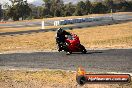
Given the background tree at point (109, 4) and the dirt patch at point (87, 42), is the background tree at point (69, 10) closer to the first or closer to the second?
the background tree at point (109, 4)

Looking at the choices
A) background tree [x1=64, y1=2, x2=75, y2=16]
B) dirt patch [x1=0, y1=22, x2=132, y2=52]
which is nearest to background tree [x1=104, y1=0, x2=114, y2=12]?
background tree [x1=64, y1=2, x2=75, y2=16]

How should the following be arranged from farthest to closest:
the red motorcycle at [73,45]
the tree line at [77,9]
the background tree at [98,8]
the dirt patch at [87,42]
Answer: the background tree at [98,8] < the tree line at [77,9] < the dirt patch at [87,42] < the red motorcycle at [73,45]

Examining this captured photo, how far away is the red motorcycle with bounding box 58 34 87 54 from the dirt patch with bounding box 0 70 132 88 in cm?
489

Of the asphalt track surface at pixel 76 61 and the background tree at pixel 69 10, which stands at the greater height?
the asphalt track surface at pixel 76 61

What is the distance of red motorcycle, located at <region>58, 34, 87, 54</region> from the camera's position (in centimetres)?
1931

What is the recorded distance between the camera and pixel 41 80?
43.7ft

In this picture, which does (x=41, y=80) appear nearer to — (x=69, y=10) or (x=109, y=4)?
(x=69, y=10)

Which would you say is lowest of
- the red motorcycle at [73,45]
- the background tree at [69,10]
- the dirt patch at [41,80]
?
the background tree at [69,10]

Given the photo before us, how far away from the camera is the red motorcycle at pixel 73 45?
19312 mm

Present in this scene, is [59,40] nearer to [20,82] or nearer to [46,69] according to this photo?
[46,69]

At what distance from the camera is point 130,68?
14.2m

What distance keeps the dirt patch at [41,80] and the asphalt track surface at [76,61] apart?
1.19 m

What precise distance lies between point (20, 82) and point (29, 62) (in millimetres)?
4215

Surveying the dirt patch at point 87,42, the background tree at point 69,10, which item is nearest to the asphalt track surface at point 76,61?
the dirt patch at point 87,42
